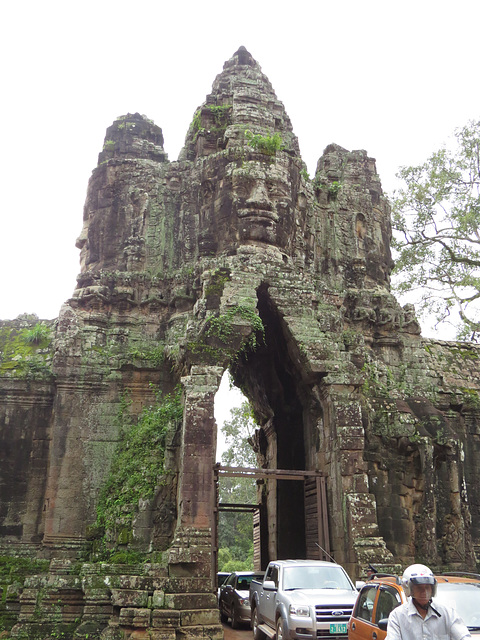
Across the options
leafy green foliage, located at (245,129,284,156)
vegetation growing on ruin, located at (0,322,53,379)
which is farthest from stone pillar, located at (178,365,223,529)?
leafy green foliage, located at (245,129,284,156)

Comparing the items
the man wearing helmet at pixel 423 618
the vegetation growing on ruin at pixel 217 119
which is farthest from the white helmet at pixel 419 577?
the vegetation growing on ruin at pixel 217 119

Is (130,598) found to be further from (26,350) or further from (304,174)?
(304,174)

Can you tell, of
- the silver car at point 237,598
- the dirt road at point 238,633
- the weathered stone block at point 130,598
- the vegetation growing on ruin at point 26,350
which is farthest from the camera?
the vegetation growing on ruin at point 26,350

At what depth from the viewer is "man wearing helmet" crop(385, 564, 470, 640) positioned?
14.0 ft

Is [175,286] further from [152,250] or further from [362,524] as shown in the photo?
[362,524]

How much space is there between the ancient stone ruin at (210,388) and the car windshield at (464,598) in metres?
5.81

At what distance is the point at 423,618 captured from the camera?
4.32m

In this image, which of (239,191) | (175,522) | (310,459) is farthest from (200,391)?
(239,191)

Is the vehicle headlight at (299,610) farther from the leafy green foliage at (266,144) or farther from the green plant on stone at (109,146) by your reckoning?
the green plant on stone at (109,146)

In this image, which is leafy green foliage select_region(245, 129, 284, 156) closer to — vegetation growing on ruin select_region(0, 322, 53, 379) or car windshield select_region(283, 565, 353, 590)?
vegetation growing on ruin select_region(0, 322, 53, 379)

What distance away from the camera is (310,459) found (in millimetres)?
15680

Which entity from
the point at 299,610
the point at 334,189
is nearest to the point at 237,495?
the point at 334,189

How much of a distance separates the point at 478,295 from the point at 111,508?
18096 millimetres

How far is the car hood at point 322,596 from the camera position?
32.4 ft
